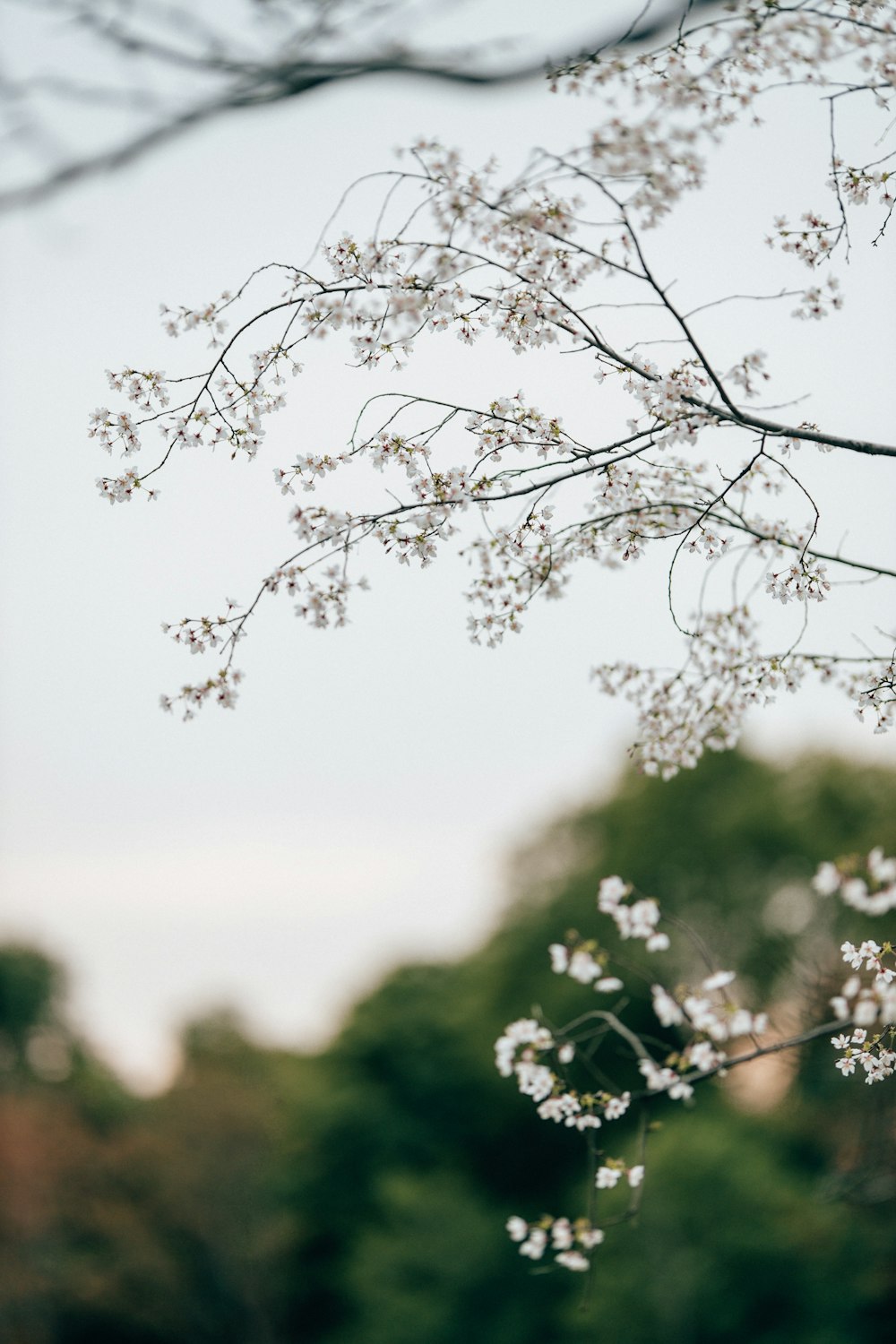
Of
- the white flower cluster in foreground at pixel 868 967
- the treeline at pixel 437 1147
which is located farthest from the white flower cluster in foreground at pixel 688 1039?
the treeline at pixel 437 1147

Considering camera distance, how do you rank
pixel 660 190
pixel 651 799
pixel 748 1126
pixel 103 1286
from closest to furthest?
pixel 660 190, pixel 748 1126, pixel 103 1286, pixel 651 799

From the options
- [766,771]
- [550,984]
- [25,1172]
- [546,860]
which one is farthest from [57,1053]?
[766,771]

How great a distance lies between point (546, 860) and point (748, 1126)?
483 inches

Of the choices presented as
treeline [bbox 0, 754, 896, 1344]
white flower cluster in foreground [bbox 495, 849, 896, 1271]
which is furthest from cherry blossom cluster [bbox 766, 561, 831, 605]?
treeline [bbox 0, 754, 896, 1344]

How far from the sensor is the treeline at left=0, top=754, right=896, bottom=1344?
22172 mm

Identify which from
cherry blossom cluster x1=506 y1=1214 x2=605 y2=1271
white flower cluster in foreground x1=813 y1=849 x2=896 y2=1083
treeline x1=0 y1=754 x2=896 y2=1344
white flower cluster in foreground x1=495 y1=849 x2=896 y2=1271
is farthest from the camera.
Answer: treeline x1=0 y1=754 x2=896 y2=1344

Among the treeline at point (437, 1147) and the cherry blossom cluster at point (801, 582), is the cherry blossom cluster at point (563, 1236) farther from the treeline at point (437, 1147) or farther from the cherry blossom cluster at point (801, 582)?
the treeline at point (437, 1147)

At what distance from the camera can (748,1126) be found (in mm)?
21859

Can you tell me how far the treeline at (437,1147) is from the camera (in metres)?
22.2

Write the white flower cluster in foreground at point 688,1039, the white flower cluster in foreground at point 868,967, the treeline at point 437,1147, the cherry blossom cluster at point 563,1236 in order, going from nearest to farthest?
the white flower cluster in foreground at point 868,967 < the white flower cluster in foreground at point 688,1039 < the cherry blossom cluster at point 563,1236 < the treeline at point 437,1147

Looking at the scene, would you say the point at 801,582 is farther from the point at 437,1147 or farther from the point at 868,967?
the point at 437,1147

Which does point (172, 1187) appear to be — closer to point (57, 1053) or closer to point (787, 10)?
point (57, 1053)

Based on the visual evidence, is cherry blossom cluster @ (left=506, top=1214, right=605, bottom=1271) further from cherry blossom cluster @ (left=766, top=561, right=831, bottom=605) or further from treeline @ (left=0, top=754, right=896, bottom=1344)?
treeline @ (left=0, top=754, right=896, bottom=1344)

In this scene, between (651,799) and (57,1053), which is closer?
(651,799)
